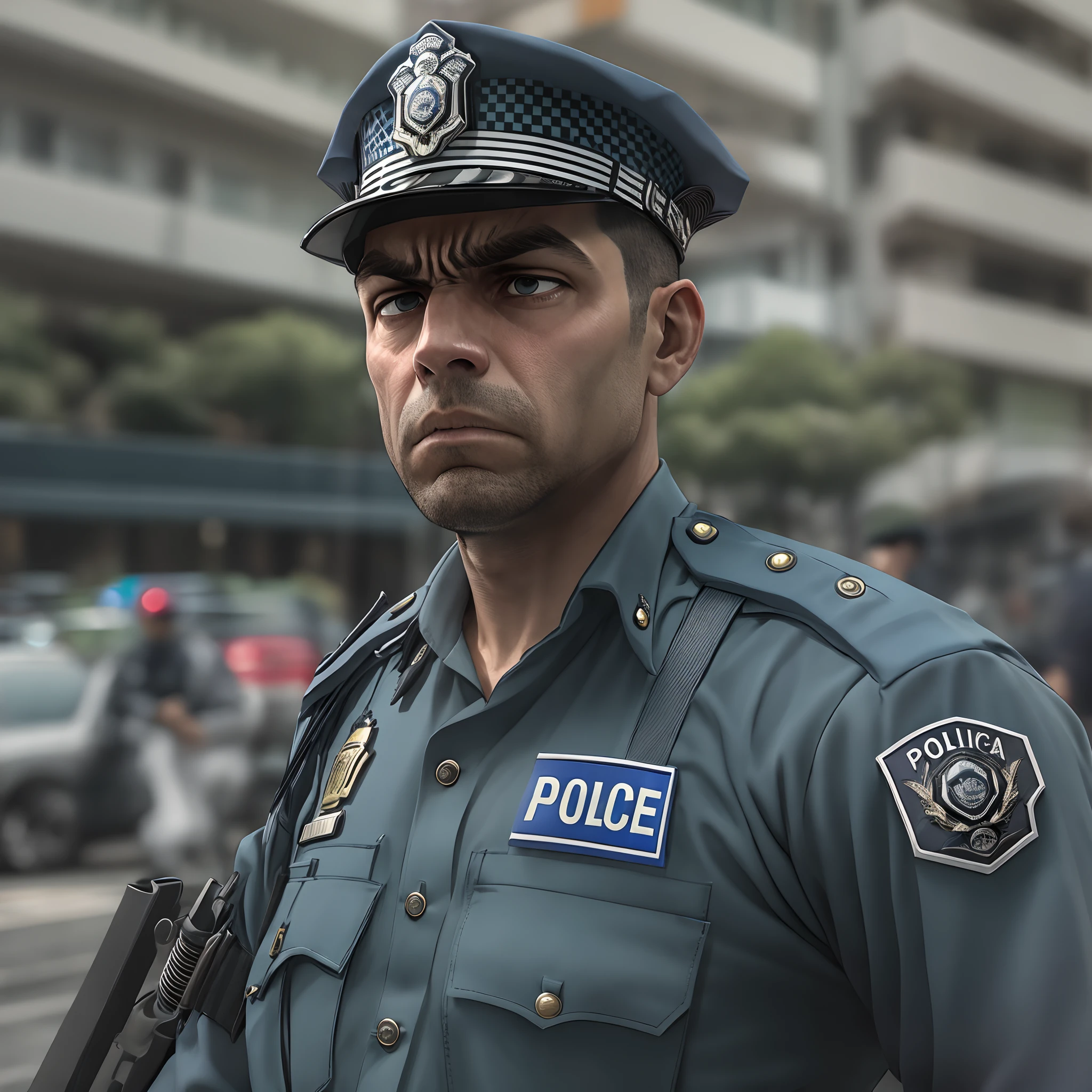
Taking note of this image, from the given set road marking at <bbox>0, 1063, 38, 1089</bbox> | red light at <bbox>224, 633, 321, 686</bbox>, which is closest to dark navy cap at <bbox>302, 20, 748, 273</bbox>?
road marking at <bbox>0, 1063, 38, 1089</bbox>

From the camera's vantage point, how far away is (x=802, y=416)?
14320 millimetres

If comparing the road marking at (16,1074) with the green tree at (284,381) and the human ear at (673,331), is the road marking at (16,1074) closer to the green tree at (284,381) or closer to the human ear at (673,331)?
the human ear at (673,331)

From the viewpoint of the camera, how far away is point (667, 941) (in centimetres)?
110

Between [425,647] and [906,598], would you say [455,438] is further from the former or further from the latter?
[906,598]

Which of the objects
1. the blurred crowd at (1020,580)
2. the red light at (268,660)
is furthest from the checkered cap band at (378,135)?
the red light at (268,660)

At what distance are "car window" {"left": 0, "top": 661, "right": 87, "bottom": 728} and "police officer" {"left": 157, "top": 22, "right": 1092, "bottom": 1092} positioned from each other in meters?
6.16

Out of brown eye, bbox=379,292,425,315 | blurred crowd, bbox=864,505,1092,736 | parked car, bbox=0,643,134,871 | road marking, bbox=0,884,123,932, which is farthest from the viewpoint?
parked car, bbox=0,643,134,871

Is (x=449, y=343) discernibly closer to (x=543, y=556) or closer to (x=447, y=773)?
(x=543, y=556)

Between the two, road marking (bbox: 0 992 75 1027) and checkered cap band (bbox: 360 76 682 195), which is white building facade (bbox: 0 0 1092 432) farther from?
checkered cap band (bbox: 360 76 682 195)

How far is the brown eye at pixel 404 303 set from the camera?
1.33 meters

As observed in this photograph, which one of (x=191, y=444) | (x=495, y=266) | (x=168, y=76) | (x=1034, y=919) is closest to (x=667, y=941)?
(x=1034, y=919)

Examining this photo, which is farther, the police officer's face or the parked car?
the parked car

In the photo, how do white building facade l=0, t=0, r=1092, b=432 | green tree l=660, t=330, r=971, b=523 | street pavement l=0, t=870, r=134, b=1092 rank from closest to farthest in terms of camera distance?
1. street pavement l=0, t=870, r=134, b=1092
2. white building facade l=0, t=0, r=1092, b=432
3. green tree l=660, t=330, r=971, b=523

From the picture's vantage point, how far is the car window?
704cm
